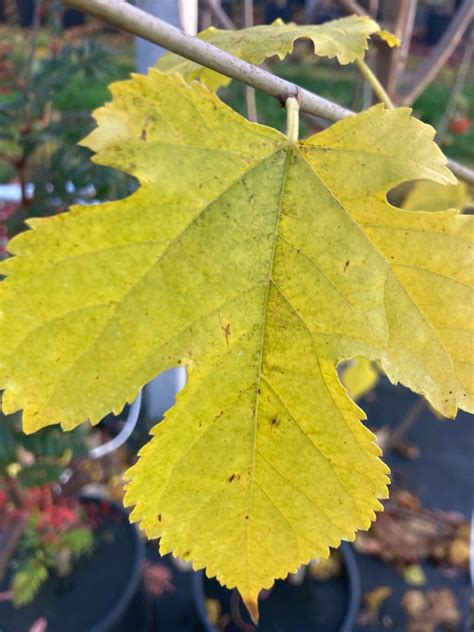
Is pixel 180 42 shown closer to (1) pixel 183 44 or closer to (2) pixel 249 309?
(1) pixel 183 44

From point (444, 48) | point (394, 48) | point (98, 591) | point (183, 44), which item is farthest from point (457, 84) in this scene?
point (98, 591)

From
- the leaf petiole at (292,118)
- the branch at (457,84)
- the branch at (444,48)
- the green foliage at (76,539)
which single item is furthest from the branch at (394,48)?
the green foliage at (76,539)

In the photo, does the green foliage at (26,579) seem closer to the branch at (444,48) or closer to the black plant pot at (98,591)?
the black plant pot at (98,591)

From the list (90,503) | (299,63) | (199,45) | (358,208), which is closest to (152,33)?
(199,45)

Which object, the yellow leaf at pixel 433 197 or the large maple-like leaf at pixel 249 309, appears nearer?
the large maple-like leaf at pixel 249 309

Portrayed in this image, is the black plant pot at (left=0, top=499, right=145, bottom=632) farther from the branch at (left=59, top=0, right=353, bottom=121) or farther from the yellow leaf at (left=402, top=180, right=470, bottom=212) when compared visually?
the branch at (left=59, top=0, right=353, bottom=121)

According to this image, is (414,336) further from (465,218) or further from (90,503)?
(90,503)
